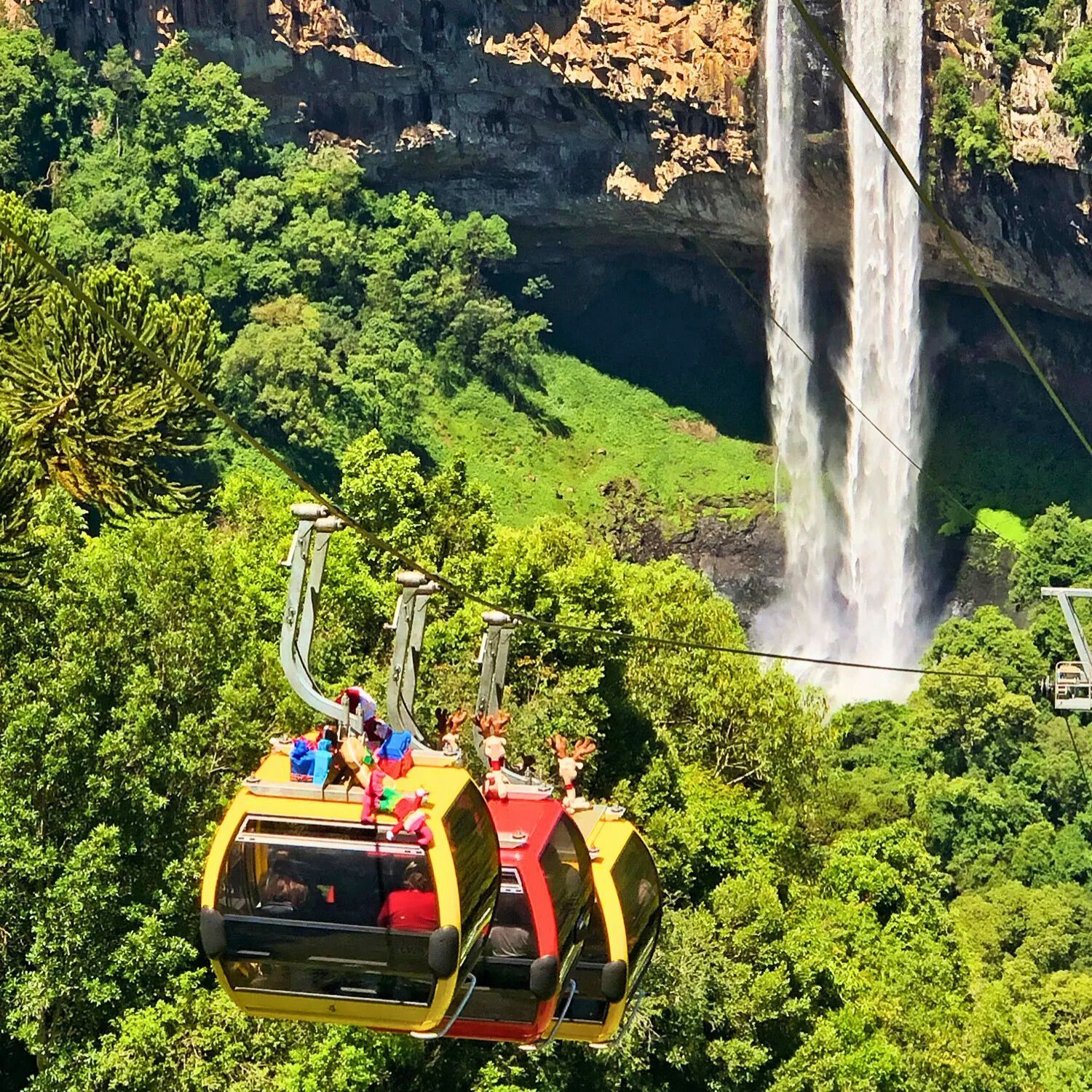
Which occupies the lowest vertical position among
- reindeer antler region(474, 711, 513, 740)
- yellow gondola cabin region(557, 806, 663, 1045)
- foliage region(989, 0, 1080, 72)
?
yellow gondola cabin region(557, 806, 663, 1045)

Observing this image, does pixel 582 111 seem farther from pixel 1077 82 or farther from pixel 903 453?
pixel 1077 82

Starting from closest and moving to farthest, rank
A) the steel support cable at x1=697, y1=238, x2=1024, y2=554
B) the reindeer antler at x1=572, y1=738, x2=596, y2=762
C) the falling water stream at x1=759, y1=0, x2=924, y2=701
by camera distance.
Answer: the reindeer antler at x1=572, y1=738, x2=596, y2=762 → the steel support cable at x1=697, y1=238, x2=1024, y2=554 → the falling water stream at x1=759, y1=0, x2=924, y2=701

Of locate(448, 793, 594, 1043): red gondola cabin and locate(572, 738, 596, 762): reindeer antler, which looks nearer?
locate(448, 793, 594, 1043): red gondola cabin

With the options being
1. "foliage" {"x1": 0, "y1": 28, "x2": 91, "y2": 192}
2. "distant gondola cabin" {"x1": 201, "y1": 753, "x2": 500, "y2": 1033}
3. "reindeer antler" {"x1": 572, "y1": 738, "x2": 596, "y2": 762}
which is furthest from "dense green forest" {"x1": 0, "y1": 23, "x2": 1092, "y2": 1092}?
"distant gondola cabin" {"x1": 201, "y1": 753, "x2": 500, "y2": 1033}

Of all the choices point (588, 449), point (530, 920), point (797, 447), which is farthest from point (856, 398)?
point (530, 920)

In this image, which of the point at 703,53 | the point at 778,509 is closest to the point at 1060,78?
the point at 703,53

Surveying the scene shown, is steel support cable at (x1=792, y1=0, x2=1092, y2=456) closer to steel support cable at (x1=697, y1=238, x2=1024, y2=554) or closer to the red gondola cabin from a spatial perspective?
the red gondola cabin
